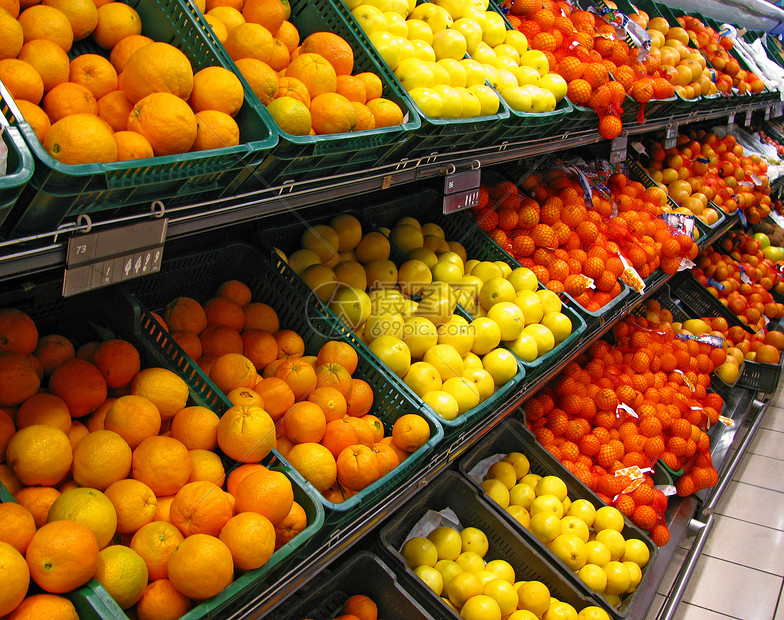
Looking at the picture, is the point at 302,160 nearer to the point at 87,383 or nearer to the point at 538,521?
the point at 87,383

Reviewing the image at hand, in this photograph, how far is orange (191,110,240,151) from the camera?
115 cm

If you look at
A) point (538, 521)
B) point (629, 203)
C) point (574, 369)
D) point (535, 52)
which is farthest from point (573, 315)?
point (629, 203)

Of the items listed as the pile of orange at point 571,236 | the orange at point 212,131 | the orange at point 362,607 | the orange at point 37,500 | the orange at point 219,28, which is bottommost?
the orange at point 362,607

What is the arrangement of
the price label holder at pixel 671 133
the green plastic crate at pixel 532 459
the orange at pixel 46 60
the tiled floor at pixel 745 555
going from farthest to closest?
the price label holder at pixel 671 133
the tiled floor at pixel 745 555
the green plastic crate at pixel 532 459
the orange at pixel 46 60

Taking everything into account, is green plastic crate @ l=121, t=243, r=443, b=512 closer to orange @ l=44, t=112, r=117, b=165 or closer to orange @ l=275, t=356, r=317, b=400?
orange @ l=275, t=356, r=317, b=400

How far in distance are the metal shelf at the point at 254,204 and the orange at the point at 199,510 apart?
468 mm

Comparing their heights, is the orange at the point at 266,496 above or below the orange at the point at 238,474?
above

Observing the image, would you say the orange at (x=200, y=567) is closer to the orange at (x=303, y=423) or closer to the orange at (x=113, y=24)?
the orange at (x=303, y=423)

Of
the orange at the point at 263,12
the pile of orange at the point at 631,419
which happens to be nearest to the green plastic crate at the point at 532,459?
the pile of orange at the point at 631,419

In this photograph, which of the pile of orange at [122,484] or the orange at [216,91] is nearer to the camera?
the pile of orange at [122,484]

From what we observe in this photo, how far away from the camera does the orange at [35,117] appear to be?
3.17 ft

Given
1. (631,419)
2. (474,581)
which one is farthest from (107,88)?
(631,419)

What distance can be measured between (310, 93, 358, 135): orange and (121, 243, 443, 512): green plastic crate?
23.6 inches

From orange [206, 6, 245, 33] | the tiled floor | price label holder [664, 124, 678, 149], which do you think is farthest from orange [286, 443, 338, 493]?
price label holder [664, 124, 678, 149]
